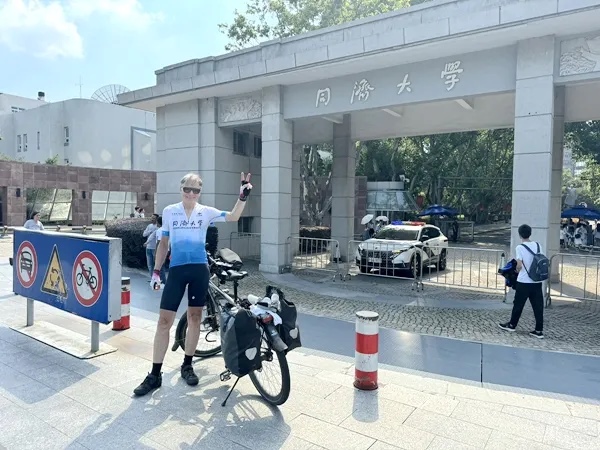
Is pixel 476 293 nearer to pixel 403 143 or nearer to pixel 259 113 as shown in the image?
pixel 259 113

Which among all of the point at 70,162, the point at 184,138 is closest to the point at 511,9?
the point at 184,138

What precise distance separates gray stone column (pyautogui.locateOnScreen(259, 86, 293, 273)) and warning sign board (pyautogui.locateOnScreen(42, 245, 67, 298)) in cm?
627

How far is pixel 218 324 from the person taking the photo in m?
4.61

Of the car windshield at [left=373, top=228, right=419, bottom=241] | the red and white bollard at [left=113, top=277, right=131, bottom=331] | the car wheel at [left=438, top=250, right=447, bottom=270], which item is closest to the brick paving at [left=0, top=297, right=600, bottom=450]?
the red and white bollard at [left=113, top=277, right=131, bottom=331]

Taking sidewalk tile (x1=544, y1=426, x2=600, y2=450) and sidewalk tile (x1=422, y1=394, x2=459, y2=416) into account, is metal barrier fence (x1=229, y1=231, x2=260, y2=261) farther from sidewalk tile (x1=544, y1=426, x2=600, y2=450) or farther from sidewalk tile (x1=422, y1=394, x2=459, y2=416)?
sidewalk tile (x1=544, y1=426, x2=600, y2=450)

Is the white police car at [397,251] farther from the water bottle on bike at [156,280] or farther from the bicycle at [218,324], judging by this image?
the water bottle on bike at [156,280]

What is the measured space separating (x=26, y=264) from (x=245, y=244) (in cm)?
848

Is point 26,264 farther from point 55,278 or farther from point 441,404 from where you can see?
point 441,404

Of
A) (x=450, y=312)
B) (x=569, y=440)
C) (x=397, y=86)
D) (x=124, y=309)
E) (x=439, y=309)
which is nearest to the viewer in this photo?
(x=569, y=440)

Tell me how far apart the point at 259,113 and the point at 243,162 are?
2.45m

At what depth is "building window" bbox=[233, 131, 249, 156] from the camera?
44.3 feet

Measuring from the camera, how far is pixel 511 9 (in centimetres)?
715

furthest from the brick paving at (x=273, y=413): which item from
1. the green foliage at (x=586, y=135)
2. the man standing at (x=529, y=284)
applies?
the green foliage at (x=586, y=135)

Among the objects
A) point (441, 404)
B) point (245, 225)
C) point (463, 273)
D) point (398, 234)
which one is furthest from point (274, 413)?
point (245, 225)
